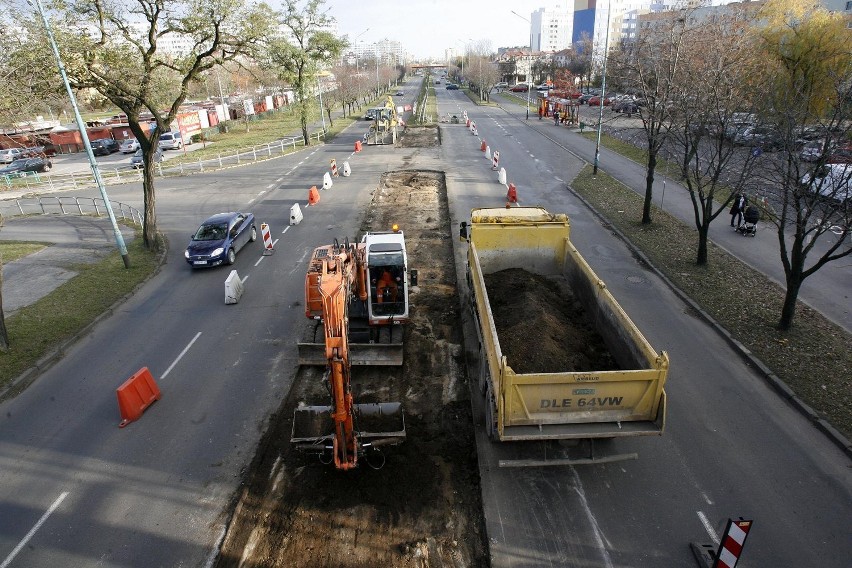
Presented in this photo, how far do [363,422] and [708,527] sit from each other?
18.6 ft

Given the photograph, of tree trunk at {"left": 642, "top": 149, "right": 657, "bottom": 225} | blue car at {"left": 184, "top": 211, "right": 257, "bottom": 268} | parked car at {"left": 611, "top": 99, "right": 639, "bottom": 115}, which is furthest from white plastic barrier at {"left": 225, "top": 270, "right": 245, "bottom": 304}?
parked car at {"left": 611, "top": 99, "right": 639, "bottom": 115}

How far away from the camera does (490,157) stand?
3400 cm

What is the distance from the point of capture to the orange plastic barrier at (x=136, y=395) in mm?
9719

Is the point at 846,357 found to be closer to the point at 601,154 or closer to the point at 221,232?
the point at 221,232

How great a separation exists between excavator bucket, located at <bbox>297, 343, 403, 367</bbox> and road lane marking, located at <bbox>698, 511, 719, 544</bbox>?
6.10 meters

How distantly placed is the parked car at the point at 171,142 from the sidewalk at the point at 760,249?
119ft

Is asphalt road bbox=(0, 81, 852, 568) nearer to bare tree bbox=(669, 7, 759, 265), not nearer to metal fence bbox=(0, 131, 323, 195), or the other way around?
bare tree bbox=(669, 7, 759, 265)

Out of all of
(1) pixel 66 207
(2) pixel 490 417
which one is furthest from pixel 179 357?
(1) pixel 66 207

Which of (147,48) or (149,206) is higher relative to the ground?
(147,48)

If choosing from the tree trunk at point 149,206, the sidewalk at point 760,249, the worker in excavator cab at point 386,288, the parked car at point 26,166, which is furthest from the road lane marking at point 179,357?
the parked car at point 26,166

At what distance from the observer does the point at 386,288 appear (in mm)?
11602

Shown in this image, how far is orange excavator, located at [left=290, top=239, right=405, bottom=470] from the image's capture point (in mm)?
7516

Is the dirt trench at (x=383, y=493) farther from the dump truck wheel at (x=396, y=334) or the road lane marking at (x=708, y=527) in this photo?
the road lane marking at (x=708, y=527)

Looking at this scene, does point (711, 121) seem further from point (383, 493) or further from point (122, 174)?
point (122, 174)
